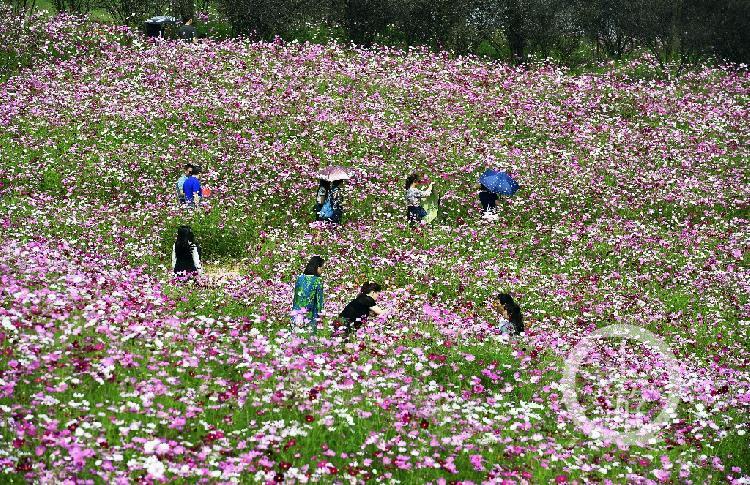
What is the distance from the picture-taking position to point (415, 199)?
20.5m

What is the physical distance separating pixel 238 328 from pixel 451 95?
19.5 m

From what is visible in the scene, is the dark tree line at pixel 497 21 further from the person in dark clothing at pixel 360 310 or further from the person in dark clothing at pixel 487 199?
the person in dark clothing at pixel 360 310

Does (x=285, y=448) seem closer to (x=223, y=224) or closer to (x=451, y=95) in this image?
(x=223, y=224)

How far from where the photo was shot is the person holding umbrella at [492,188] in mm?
21203

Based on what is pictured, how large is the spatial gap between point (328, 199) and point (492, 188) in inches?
160

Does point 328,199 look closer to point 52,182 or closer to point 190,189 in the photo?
point 190,189

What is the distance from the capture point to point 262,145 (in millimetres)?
24391

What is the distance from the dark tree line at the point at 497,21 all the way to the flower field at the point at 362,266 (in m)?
2.50

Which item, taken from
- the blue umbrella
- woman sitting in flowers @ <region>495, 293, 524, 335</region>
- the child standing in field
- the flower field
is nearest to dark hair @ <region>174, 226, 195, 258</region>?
the flower field

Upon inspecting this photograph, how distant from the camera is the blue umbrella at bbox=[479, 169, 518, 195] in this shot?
21.2m

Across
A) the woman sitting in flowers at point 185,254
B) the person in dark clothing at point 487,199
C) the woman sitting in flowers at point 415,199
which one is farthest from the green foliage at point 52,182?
the person in dark clothing at point 487,199

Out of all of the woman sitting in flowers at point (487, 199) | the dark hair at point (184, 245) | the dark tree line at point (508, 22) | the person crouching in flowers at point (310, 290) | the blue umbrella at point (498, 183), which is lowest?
the person crouching in flowers at point (310, 290)

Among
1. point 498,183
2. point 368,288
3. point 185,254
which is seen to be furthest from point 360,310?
point 498,183

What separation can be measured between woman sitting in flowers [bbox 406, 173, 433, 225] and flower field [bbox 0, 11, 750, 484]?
0.80 m
